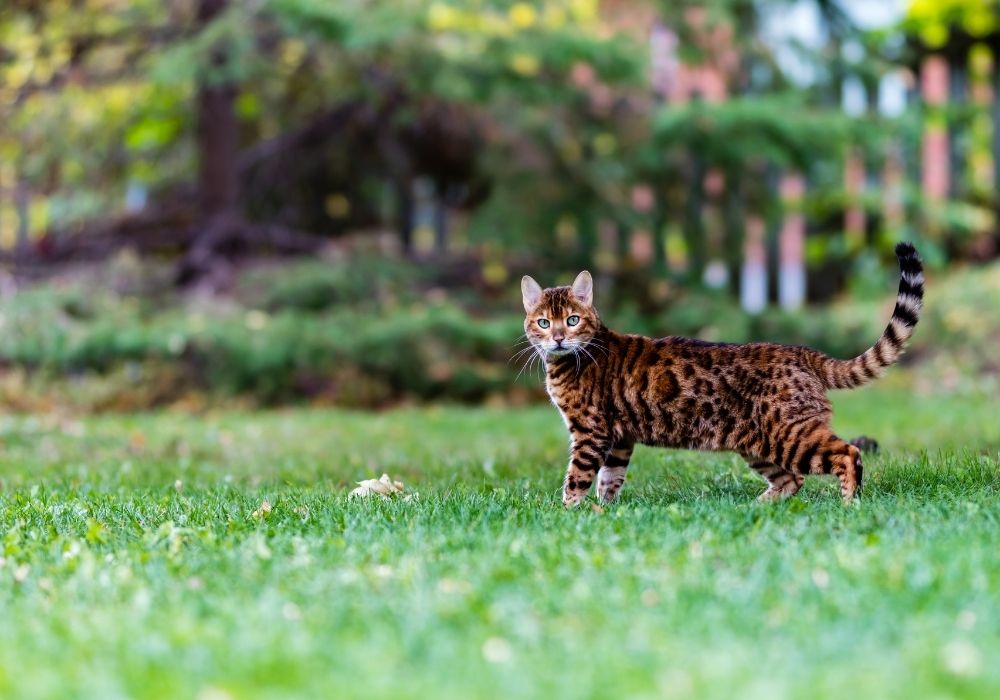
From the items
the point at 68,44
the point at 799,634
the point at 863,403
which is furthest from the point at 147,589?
the point at 68,44

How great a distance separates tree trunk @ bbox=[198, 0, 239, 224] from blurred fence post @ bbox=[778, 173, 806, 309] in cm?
695

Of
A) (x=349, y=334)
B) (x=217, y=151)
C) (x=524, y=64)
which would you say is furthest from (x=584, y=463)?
(x=217, y=151)

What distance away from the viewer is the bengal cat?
18.1 feet

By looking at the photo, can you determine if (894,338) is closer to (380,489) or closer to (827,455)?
(827,455)

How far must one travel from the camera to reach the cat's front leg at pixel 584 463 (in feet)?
19.1

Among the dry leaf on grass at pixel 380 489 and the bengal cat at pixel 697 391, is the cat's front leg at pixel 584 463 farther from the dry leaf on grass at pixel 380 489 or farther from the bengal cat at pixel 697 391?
the dry leaf on grass at pixel 380 489

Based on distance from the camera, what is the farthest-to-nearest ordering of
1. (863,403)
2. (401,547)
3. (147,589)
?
(863,403) → (401,547) → (147,589)

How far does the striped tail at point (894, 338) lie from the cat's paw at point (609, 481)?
3.70 ft

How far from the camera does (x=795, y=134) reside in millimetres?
12781

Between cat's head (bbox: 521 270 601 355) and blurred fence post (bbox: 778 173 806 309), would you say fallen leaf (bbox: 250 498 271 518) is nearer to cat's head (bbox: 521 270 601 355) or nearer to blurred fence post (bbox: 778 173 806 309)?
cat's head (bbox: 521 270 601 355)

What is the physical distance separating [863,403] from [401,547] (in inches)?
331

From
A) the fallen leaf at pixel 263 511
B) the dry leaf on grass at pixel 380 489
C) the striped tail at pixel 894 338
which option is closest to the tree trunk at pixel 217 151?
the dry leaf on grass at pixel 380 489

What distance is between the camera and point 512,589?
4.03 m

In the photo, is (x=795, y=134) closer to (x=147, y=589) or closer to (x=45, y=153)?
(x=45, y=153)
